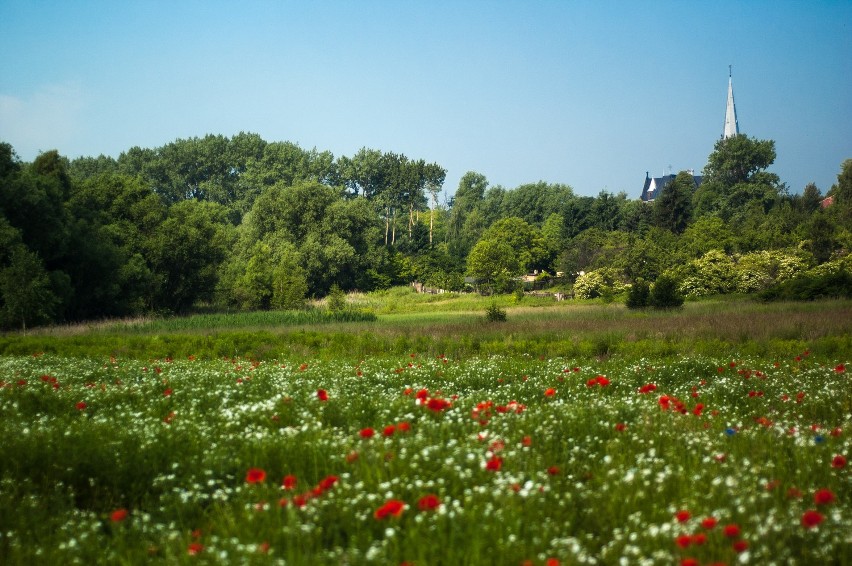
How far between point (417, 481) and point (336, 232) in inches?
2796

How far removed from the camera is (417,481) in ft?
14.5

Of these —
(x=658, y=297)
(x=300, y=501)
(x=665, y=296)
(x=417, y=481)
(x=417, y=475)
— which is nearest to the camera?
(x=300, y=501)

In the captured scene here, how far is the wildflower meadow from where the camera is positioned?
370cm

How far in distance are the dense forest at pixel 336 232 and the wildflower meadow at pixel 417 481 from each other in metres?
27.7

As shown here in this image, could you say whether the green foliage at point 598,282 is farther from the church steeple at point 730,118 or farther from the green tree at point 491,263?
the church steeple at point 730,118

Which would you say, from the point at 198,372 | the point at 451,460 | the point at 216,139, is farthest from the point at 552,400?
the point at 216,139

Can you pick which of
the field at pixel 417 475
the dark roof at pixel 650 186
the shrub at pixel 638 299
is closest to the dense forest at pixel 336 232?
the shrub at pixel 638 299

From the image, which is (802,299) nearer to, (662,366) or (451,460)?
(662,366)

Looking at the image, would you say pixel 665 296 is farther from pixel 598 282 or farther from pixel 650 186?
pixel 650 186

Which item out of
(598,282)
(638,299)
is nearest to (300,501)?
(638,299)

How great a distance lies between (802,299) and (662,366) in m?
28.6

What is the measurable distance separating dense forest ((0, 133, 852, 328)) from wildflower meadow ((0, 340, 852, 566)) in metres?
27.7

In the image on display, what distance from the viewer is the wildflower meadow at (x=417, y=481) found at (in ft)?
12.1

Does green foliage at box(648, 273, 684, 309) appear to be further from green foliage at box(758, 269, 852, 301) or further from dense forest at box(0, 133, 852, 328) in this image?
dense forest at box(0, 133, 852, 328)
